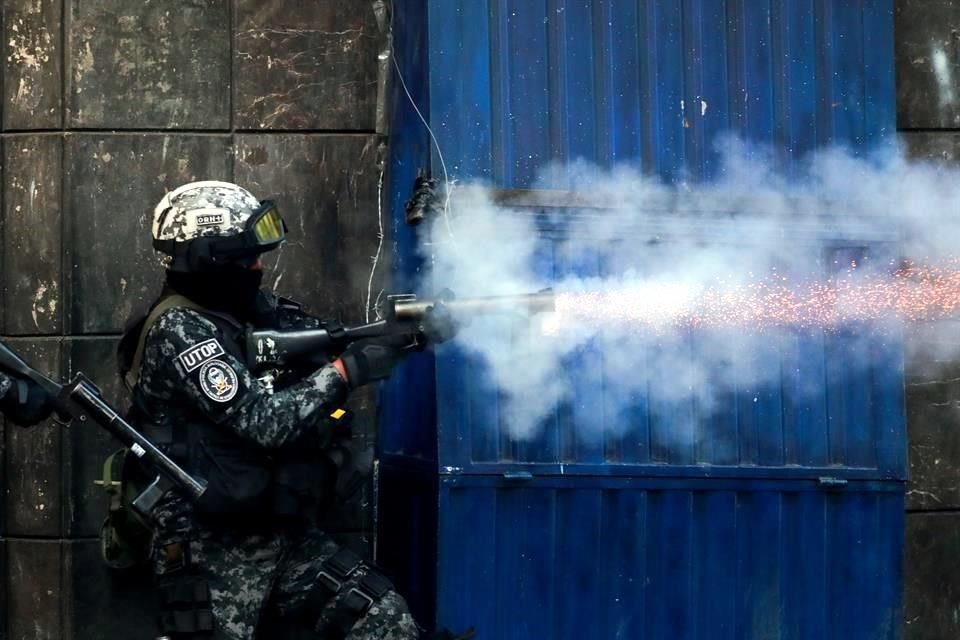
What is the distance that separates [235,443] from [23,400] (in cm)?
72

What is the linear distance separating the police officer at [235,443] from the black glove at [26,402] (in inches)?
14.8

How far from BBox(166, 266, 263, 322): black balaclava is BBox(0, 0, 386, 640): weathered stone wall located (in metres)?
0.98

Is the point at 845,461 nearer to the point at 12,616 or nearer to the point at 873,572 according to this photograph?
the point at 873,572

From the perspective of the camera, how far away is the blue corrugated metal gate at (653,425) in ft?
19.9

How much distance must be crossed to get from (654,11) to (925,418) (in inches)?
85.3

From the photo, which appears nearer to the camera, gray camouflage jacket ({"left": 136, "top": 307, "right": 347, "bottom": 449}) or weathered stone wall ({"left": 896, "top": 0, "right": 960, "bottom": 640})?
gray camouflage jacket ({"left": 136, "top": 307, "right": 347, "bottom": 449})

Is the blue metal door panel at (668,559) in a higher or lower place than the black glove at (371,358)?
lower

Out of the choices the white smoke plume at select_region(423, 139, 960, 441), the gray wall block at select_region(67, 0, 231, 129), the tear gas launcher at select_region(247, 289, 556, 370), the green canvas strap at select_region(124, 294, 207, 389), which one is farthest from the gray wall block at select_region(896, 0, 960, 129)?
the green canvas strap at select_region(124, 294, 207, 389)

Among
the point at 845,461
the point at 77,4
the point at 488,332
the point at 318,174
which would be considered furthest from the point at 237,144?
the point at 845,461

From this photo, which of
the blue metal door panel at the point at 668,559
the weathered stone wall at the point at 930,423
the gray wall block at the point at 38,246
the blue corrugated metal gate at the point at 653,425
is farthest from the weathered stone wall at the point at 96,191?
the weathered stone wall at the point at 930,423

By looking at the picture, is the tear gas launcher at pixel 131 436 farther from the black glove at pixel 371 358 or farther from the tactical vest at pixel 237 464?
the black glove at pixel 371 358

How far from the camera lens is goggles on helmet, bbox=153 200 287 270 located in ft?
18.2

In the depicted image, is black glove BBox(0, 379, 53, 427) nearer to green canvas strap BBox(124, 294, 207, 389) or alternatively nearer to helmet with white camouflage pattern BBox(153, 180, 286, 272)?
green canvas strap BBox(124, 294, 207, 389)

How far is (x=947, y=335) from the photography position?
6930 mm
